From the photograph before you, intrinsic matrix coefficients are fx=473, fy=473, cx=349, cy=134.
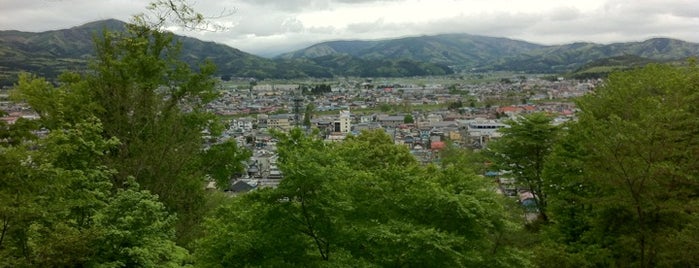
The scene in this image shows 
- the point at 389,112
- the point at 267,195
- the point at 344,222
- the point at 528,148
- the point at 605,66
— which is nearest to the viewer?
the point at 267,195

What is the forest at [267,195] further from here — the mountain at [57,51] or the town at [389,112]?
the mountain at [57,51]

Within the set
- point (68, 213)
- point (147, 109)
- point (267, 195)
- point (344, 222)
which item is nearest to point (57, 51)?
point (147, 109)

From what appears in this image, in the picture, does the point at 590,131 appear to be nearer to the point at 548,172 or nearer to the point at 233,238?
the point at 548,172

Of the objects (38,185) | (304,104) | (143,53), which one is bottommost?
(304,104)

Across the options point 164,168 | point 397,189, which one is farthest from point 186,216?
point 397,189

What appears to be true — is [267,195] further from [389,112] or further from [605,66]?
[605,66]

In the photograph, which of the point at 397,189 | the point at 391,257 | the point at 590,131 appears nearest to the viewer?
the point at 391,257

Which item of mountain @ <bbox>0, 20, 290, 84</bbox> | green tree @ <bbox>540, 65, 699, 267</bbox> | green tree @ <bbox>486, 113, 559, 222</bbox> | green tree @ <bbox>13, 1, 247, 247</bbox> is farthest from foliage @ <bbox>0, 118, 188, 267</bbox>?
mountain @ <bbox>0, 20, 290, 84</bbox>
